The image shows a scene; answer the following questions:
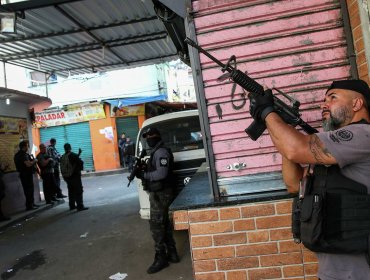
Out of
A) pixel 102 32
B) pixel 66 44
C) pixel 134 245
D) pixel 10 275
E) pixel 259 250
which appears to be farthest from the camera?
pixel 66 44

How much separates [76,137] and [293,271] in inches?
771

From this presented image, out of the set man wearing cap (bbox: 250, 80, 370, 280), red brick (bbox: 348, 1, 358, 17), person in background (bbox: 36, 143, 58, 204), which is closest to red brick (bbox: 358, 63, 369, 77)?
red brick (bbox: 348, 1, 358, 17)

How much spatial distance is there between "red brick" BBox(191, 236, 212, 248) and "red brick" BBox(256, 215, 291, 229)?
366 mm

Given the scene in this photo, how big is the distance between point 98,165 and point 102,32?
13616 mm

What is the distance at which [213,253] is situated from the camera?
263cm

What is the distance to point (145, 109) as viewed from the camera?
20.2 m

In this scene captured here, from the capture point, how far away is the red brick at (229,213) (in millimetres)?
2627

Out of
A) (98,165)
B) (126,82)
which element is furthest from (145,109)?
(98,165)

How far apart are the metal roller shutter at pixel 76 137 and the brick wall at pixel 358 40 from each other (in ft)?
62.5

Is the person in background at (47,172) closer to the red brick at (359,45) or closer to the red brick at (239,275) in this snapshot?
the red brick at (239,275)

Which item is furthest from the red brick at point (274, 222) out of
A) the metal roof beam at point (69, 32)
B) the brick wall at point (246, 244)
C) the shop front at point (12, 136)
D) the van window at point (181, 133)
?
the shop front at point (12, 136)

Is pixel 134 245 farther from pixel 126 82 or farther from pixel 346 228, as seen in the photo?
pixel 126 82

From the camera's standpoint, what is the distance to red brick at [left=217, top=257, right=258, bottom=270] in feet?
8.59

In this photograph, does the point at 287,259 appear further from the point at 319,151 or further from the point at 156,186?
the point at 156,186
